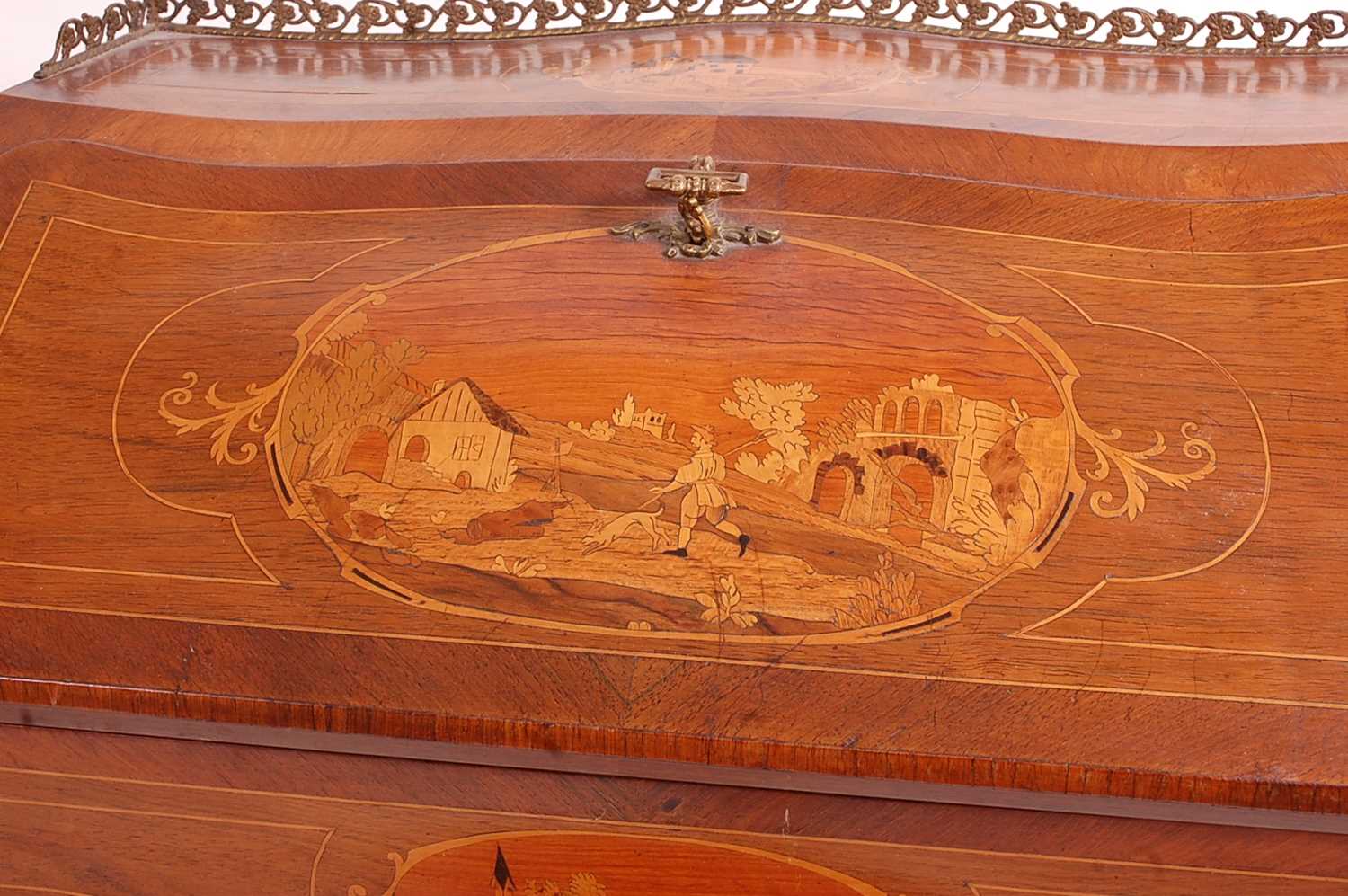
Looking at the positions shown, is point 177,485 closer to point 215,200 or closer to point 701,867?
point 215,200

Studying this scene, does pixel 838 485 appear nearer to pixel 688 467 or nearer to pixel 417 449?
pixel 688 467

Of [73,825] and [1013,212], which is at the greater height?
[1013,212]

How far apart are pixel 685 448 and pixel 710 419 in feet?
0.16

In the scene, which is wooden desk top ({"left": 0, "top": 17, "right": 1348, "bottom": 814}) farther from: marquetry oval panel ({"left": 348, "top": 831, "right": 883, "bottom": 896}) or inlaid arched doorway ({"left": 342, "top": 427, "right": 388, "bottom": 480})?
marquetry oval panel ({"left": 348, "top": 831, "right": 883, "bottom": 896})

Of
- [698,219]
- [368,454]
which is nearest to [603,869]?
[368,454]

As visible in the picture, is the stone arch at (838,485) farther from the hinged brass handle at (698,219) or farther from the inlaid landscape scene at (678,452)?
the hinged brass handle at (698,219)

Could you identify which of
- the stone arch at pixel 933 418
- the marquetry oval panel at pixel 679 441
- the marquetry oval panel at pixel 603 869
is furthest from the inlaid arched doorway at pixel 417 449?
the stone arch at pixel 933 418

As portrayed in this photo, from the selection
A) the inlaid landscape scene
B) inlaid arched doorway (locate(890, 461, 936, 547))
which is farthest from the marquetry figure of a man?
inlaid arched doorway (locate(890, 461, 936, 547))

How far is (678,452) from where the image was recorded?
1436mm

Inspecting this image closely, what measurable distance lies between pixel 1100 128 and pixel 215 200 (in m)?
1.11

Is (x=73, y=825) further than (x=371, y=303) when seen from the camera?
No

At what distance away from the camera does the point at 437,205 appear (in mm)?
1717

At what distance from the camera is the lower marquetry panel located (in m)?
1.29

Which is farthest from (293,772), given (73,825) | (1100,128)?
(1100,128)
